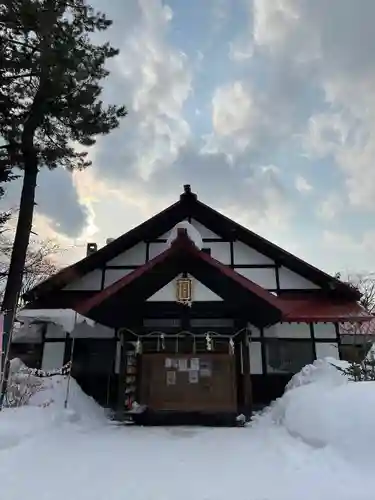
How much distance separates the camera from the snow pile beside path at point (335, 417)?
4.87 m

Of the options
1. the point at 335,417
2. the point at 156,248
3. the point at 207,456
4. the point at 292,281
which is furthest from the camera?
the point at 156,248

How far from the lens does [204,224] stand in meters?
12.4

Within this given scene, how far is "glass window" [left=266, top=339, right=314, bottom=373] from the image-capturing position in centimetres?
1059

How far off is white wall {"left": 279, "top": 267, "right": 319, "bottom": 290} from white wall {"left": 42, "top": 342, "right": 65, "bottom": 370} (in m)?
6.29

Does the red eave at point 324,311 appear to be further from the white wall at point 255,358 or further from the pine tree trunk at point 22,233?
the pine tree trunk at point 22,233

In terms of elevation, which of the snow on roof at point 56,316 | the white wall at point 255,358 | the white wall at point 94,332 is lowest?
the white wall at point 255,358

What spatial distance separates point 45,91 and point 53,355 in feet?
21.8

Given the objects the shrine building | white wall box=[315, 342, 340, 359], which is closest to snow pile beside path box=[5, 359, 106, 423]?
the shrine building

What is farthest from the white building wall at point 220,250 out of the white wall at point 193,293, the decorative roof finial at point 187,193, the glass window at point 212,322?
the white wall at point 193,293

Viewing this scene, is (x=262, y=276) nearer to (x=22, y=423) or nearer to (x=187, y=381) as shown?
(x=187, y=381)

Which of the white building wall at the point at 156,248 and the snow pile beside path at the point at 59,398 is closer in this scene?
the snow pile beside path at the point at 59,398

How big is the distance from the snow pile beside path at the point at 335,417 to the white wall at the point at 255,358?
2.82 m

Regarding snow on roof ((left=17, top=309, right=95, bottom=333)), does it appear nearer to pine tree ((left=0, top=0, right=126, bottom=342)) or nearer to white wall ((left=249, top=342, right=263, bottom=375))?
pine tree ((left=0, top=0, right=126, bottom=342))

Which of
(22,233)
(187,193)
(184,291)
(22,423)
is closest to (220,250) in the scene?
(187,193)
